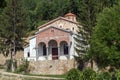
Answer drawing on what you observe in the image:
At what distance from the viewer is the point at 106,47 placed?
3152cm

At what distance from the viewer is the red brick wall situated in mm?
45344

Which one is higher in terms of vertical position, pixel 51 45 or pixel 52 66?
pixel 51 45

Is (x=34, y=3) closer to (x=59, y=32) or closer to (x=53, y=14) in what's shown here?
(x=53, y=14)

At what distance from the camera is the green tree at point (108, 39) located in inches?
1226

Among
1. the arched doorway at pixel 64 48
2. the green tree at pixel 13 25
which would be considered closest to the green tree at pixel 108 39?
the green tree at pixel 13 25

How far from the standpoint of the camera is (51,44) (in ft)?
154

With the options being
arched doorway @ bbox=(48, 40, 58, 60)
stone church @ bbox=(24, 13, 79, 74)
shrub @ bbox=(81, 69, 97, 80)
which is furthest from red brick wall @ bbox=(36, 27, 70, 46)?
shrub @ bbox=(81, 69, 97, 80)

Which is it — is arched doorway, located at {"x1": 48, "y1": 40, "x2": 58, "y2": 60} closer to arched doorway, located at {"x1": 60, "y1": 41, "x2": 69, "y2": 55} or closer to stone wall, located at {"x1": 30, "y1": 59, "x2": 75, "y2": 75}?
arched doorway, located at {"x1": 60, "y1": 41, "x2": 69, "y2": 55}

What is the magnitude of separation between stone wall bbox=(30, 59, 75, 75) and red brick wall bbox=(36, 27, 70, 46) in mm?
6424

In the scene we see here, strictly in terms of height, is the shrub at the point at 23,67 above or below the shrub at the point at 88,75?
above

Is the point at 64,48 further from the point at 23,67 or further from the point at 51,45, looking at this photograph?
the point at 23,67

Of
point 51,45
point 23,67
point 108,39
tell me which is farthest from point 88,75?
point 51,45

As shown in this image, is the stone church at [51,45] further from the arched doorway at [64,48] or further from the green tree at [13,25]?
the green tree at [13,25]

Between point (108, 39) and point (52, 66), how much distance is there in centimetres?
917
